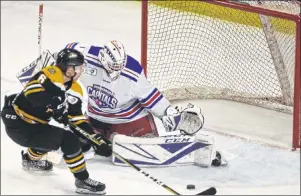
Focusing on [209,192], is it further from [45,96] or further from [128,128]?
[45,96]

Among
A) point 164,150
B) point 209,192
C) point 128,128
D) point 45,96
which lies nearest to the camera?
point 45,96

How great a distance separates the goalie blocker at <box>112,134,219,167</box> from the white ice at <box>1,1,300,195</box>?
0.04m

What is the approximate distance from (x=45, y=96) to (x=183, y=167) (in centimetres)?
89

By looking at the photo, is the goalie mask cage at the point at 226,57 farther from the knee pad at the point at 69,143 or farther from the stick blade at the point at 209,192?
the knee pad at the point at 69,143

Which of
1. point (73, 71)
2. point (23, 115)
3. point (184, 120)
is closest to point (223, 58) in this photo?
point (184, 120)

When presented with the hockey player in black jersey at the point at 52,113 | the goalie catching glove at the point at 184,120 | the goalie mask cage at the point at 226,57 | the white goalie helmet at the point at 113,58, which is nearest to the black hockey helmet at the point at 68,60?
A: the hockey player in black jersey at the point at 52,113

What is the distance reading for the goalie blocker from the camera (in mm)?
4219

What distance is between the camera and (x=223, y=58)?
5.10 m

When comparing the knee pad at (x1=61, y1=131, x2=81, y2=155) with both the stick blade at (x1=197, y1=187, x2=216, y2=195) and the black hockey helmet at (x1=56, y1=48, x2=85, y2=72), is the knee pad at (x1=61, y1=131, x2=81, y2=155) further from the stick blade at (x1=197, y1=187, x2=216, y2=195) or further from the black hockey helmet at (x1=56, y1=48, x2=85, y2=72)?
the stick blade at (x1=197, y1=187, x2=216, y2=195)

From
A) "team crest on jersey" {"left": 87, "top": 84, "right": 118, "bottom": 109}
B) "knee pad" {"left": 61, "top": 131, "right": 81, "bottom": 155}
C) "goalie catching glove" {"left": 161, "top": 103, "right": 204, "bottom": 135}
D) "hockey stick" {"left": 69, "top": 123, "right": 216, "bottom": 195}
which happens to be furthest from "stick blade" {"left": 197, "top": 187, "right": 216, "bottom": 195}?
"team crest on jersey" {"left": 87, "top": 84, "right": 118, "bottom": 109}

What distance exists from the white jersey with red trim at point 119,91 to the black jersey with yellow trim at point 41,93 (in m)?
0.55

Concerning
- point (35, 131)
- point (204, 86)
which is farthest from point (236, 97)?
point (35, 131)

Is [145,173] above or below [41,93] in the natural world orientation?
below

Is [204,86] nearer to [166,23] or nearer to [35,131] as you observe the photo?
[166,23]
